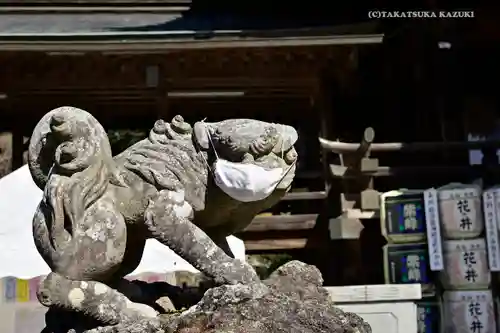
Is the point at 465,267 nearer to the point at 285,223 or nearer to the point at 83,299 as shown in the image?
the point at 285,223

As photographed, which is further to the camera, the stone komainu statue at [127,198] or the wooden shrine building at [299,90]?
the wooden shrine building at [299,90]

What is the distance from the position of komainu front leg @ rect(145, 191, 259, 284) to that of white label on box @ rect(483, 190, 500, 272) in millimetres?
5310

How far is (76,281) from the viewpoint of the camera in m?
2.43

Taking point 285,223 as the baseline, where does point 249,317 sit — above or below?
above

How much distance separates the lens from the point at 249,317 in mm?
2260

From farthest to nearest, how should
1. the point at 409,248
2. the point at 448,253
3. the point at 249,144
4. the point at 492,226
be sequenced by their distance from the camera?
the point at 409,248 → the point at 448,253 → the point at 492,226 → the point at 249,144

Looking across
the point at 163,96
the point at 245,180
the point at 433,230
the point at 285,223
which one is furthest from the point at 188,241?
the point at 163,96

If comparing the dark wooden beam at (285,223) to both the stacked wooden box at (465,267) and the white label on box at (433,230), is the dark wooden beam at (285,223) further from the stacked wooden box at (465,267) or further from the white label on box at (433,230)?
the stacked wooden box at (465,267)

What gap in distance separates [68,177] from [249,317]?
814 mm

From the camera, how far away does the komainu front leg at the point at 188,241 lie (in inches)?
96.4

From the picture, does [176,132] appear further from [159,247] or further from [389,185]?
[389,185]

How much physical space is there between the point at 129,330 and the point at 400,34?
26.1ft

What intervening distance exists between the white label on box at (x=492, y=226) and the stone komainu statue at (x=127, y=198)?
5110mm

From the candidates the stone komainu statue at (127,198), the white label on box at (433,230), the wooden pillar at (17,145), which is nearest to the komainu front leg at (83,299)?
the stone komainu statue at (127,198)
